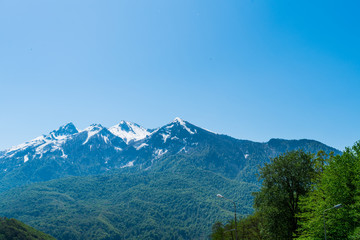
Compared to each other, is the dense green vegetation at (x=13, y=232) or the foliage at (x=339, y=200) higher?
the foliage at (x=339, y=200)

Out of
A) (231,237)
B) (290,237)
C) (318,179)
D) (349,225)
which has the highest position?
(318,179)

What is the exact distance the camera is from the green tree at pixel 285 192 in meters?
43.7

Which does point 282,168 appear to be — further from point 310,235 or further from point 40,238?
point 40,238

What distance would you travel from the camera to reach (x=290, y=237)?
4447 cm

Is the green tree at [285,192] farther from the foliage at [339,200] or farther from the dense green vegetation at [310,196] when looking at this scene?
the foliage at [339,200]

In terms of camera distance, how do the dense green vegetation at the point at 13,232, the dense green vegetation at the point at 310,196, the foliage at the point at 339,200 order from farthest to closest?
the dense green vegetation at the point at 13,232
the dense green vegetation at the point at 310,196
the foliage at the point at 339,200

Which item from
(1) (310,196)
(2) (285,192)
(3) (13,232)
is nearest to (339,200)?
(1) (310,196)

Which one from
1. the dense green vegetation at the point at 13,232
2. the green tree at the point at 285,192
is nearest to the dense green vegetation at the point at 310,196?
the green tree at the point at 285,192

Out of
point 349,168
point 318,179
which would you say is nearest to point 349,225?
point 349,168

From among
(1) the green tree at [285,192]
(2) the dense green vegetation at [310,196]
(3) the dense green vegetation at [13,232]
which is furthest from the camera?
(3) the dense green vegetation at [13,232]

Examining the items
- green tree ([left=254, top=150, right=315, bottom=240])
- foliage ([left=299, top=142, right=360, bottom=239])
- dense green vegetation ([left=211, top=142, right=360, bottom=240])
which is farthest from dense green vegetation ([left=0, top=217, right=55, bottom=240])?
foliage ([left=299, top=142, right=360, bottom=239])

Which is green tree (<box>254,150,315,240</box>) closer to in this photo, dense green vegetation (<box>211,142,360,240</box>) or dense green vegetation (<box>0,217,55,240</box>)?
dense green vegetation (<box>211,142,360,240</box>)

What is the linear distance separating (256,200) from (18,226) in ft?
636

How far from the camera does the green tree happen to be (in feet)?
143
